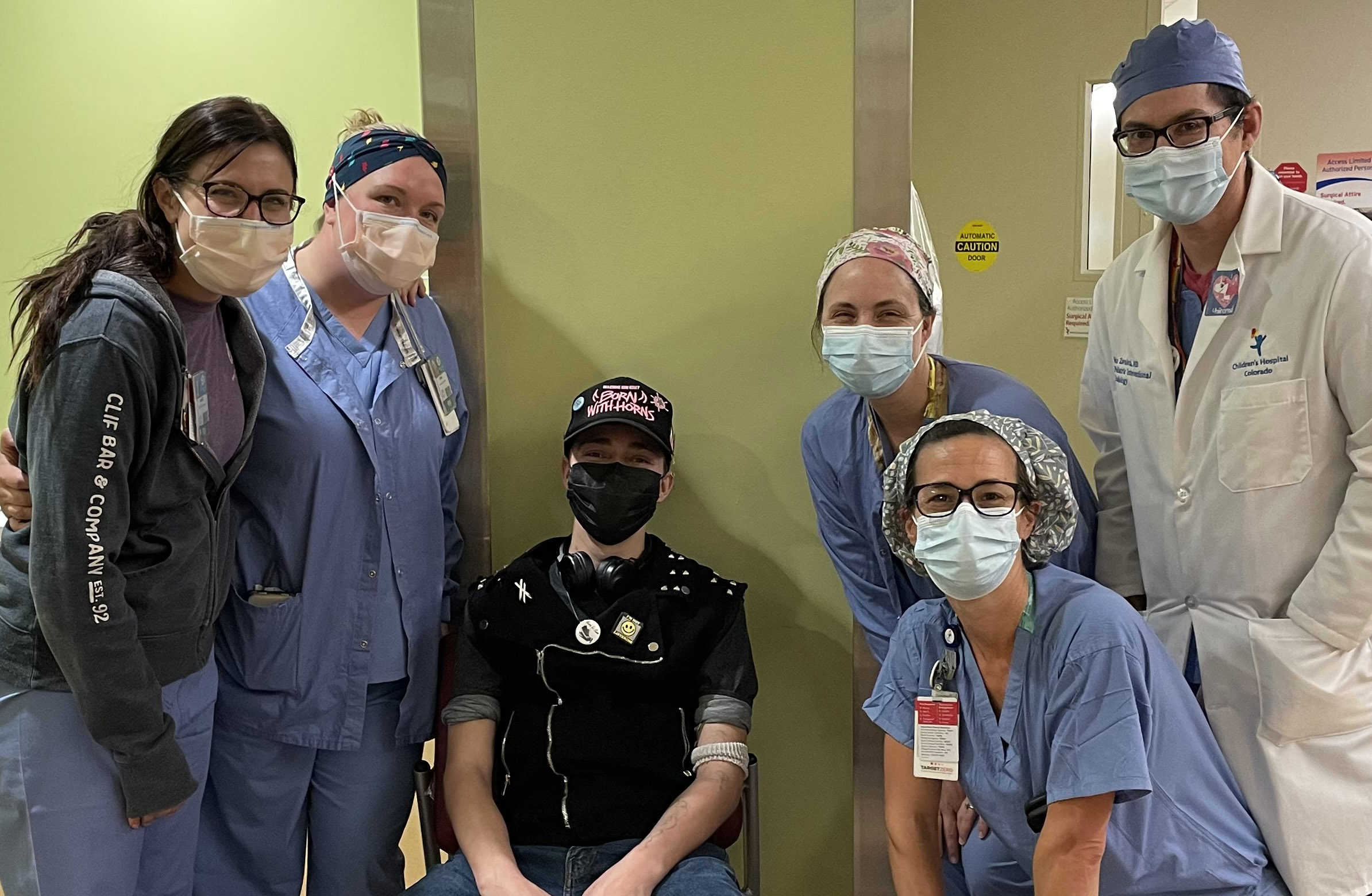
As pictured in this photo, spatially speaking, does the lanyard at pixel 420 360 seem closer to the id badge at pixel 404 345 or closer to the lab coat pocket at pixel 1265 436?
the id badge at pixel 404 345

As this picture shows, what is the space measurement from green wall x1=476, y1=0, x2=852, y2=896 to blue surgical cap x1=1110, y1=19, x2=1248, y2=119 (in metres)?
0.61

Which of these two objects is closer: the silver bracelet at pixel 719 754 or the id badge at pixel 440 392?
the silver bracelet at pixel 719 754

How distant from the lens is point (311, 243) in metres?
1.95

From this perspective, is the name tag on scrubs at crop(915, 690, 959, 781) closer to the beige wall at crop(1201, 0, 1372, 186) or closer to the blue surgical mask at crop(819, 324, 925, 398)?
the blue surgical mask at crop(819, 324, 925, 398)

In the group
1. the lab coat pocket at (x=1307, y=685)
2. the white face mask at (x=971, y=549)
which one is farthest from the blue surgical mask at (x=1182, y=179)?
the lab coat pocket at (x=1307, y=685)

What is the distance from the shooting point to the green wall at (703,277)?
Answer: 2.22 meters

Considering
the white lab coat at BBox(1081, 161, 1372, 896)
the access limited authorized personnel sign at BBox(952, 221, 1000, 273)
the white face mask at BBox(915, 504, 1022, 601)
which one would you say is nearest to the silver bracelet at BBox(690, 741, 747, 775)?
the white face mask at BBox(915, 504, 1022, 601)

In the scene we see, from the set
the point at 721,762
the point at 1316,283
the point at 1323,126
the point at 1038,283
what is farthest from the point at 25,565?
the point at 1323,126

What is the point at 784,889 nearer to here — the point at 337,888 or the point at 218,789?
the point at 337,888

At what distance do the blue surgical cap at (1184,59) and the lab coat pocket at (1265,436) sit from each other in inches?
20.6

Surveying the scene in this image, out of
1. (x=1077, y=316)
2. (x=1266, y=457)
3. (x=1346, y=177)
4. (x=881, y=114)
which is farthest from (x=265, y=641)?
(x=1346, y=177)

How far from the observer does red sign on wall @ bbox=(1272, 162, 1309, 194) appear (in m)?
3.79

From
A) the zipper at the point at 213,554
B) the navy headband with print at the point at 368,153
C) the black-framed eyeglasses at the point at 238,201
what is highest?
the navy headband with print at the point at 368,153

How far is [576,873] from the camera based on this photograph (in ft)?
6.01
